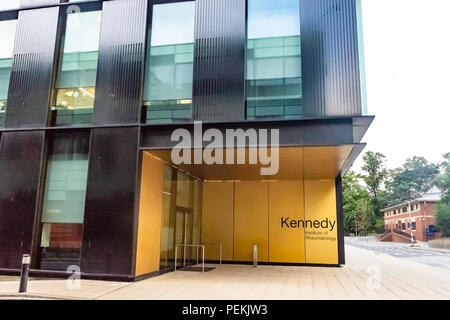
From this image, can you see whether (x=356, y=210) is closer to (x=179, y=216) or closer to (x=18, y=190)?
(x=179, y=216)

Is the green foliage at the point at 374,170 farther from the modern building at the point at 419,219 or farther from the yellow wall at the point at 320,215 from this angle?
the yellow wall at the point at 320,215

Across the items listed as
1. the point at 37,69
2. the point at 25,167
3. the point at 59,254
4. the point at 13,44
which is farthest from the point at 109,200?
the point at 13,44

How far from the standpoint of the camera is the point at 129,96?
10.3 metres

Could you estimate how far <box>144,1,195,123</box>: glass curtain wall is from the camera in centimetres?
1031

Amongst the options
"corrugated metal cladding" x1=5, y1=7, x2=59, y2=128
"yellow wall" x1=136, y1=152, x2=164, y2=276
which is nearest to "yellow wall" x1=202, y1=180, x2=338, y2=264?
"yellow wall" x1=136, y1=152, x2=164, y2=276

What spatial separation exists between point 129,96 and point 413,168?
287ft

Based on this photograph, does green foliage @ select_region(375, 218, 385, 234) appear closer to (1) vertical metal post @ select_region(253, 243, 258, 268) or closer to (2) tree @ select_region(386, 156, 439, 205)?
(2) tree @ select_region(386, 156, 439, 205)

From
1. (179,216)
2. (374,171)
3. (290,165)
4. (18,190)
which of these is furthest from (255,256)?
(374,171)

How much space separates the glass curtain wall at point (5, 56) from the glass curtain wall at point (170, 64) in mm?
4567

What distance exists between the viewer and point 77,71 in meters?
11.1

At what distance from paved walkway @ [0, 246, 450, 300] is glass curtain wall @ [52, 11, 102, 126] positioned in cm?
471

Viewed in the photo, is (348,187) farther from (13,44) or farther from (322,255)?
(13,44)

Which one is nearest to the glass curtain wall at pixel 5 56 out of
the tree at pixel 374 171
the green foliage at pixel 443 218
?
the green foliage at pixel 443 218

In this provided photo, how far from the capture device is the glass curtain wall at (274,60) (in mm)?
9781
